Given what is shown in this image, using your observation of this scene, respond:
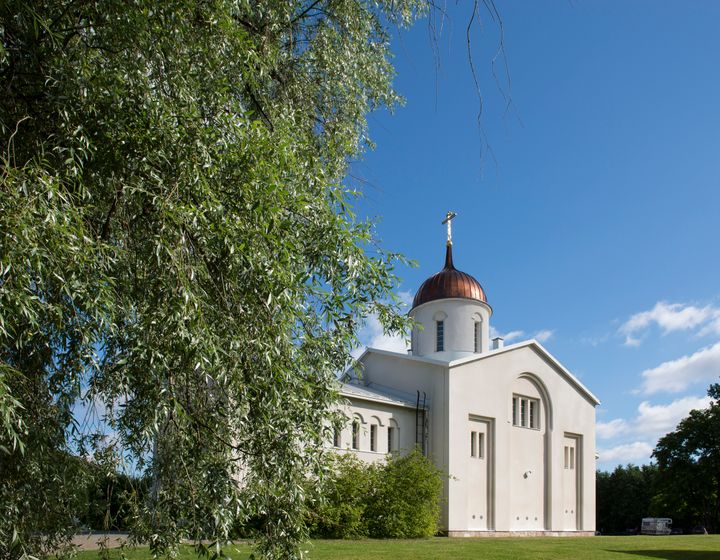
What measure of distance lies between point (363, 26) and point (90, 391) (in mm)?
5136

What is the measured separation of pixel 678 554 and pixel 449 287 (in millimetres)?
17574

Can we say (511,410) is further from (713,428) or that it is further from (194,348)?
(194,348)

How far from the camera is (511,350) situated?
34.2 m

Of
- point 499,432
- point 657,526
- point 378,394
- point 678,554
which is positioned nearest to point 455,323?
point 499,432

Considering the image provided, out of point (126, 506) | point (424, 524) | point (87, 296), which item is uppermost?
point (87, 296)

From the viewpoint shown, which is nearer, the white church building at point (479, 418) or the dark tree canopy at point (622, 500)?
the white church building at point (479, 418)

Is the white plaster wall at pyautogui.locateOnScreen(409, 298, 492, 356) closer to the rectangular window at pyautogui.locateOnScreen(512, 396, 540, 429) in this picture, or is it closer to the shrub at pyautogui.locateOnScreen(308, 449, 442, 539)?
the rectangular window at pyautogui.locateOnScreen(512, 396, 540, 429)

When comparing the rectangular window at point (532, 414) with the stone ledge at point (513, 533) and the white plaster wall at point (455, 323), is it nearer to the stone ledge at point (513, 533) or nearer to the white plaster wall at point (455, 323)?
the white plaster wall at point (455, 323)

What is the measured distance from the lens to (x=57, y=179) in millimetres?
5180

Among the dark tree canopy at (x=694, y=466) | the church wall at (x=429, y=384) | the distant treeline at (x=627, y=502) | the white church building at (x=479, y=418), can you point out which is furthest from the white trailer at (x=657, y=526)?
the church wall at (x=429, y=384)

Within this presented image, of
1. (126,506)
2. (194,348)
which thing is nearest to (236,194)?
(194,348)

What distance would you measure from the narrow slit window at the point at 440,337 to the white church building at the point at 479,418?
49mm

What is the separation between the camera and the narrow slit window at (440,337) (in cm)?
3598

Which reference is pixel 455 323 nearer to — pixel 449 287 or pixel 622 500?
pixel 449 287
